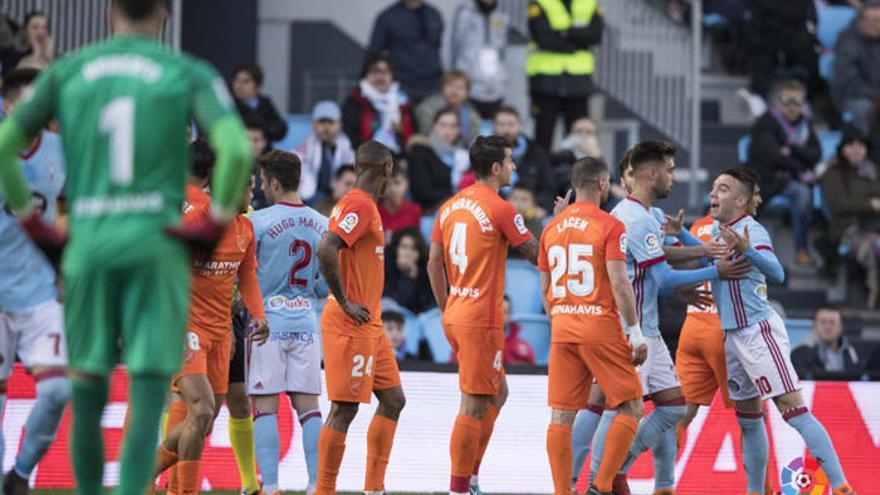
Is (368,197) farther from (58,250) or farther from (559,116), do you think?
(559,116)

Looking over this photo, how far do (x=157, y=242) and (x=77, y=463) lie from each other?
1015mm

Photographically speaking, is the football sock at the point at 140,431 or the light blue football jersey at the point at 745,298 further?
the light blue football jersey at the point at 745,298

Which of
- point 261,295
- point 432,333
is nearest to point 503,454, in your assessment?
point 432,333

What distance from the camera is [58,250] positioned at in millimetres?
6430

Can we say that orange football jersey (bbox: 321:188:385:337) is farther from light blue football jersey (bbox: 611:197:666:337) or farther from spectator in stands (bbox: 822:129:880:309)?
spectator in stands (bbox: 822:129:880:309)

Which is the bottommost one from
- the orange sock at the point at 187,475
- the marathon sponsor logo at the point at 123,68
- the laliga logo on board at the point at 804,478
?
the laliga logo on board at the point at 804,478

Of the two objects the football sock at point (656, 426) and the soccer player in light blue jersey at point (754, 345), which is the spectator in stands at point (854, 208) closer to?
the soccer player in light blue jersey at point (754, 345)

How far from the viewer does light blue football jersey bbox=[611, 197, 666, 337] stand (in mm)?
10133

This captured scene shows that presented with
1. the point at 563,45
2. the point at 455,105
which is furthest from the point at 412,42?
the point at 563,45

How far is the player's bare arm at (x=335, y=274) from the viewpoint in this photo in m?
9.60

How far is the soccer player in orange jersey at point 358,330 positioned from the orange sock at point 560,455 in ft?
3.45

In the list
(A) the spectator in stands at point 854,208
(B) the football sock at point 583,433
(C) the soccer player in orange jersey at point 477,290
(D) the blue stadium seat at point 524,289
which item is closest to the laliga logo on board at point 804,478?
(B) the football sock at point 583,433

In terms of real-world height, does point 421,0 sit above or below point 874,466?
above

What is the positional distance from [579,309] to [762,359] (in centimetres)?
145
